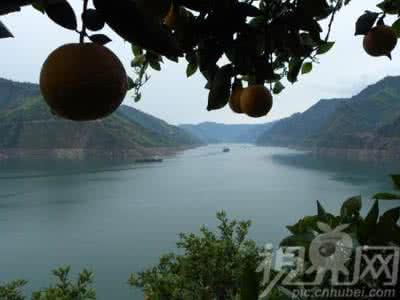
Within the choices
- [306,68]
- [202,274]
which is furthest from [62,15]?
[202,274]

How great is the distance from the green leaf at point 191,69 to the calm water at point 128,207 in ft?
84.9

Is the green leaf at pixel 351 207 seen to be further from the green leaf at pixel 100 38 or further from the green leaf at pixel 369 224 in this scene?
the green leaf at pixel 100 38

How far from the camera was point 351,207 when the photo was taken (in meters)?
1.99

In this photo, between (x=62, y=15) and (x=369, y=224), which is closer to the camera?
(x=62, y=15)

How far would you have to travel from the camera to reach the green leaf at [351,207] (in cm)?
197

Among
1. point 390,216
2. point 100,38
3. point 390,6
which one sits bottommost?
point 390,216

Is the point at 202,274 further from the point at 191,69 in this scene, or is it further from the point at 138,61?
the point at 191,69

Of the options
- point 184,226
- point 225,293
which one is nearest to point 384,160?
point 184,226

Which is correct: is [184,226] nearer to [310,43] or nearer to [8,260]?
[8,260]

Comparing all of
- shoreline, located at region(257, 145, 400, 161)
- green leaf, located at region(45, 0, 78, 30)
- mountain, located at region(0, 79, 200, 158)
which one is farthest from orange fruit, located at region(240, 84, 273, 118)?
mountain, located at region(0, 79, 200, 158)

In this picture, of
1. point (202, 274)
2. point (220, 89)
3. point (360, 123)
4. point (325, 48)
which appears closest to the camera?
point (220, 89)

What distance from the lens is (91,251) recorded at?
34969 mm

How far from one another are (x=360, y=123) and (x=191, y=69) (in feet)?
441

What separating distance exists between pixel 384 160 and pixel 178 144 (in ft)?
275
